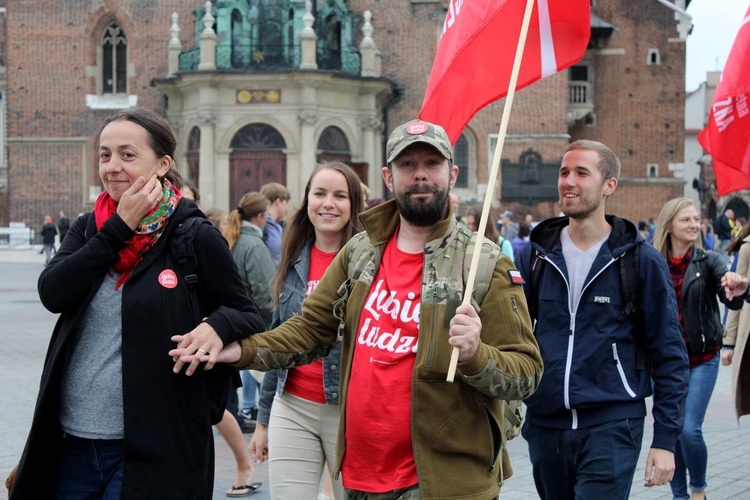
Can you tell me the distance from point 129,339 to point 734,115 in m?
4.87

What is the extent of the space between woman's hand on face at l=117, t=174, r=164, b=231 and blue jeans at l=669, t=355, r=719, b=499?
4.23 meters

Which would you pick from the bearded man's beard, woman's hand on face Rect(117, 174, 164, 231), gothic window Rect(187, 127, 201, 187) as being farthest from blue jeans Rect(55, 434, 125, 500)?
gothic window Rect(187, 127, 201, 187)

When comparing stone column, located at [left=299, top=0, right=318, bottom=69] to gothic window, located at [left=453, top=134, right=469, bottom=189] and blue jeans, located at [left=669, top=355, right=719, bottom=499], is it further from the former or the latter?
blue jeans, located at [left=669, top=355, right=719, bottom=499]

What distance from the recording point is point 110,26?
34000 mm

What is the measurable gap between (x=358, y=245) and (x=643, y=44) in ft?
109

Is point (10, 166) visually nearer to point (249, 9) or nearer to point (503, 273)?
point (249, 9)

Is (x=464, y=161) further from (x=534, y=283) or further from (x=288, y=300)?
(x=534, y=283)

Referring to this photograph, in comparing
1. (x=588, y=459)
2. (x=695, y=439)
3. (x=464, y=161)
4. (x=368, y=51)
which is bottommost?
(x=695, y=439)

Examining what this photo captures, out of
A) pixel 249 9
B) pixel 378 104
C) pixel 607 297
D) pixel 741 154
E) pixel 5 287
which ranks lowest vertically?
pixel 5 287

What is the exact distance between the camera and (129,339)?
3492 mm

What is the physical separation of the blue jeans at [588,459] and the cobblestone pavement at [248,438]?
2432mm

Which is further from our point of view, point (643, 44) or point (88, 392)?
point (643, 44)


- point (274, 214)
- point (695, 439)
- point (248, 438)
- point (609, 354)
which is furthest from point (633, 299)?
point (274, 214)

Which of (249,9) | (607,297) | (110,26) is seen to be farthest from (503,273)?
(110,26)
